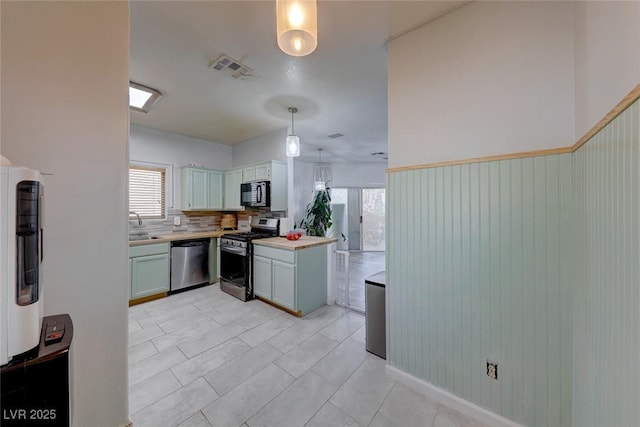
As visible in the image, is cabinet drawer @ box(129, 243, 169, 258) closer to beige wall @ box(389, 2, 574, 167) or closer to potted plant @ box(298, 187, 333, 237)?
potted plant @ box(298, 187, 333, 237)

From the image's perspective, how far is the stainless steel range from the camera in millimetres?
3391

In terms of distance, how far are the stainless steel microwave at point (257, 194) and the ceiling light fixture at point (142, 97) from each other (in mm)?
1647

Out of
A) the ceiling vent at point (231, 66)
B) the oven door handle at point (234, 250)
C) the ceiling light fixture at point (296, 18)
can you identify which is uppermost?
the ceiling vent at point (231, 66)

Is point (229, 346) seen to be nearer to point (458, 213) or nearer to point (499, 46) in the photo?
point (458, 213)

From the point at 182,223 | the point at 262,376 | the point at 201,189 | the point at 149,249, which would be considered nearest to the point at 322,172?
the point at 201,189

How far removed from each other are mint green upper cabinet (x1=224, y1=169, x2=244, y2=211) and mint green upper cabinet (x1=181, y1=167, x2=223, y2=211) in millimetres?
109

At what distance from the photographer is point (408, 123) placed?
182cm

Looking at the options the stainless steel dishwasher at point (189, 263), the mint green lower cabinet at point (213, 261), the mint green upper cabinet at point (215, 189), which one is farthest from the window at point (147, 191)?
the mint green lower cabinet at point (213, 261)

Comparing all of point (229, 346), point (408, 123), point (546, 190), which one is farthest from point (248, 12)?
point (229, 346)

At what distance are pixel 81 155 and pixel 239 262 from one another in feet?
8.15

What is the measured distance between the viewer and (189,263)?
380 cm

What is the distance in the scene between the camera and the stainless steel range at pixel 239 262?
339 centimetres

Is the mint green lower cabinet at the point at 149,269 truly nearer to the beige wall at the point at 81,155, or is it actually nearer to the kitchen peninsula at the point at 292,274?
the kitchen peninsula at the point at 292,274

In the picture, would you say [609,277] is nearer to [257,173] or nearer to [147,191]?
[257,173]
